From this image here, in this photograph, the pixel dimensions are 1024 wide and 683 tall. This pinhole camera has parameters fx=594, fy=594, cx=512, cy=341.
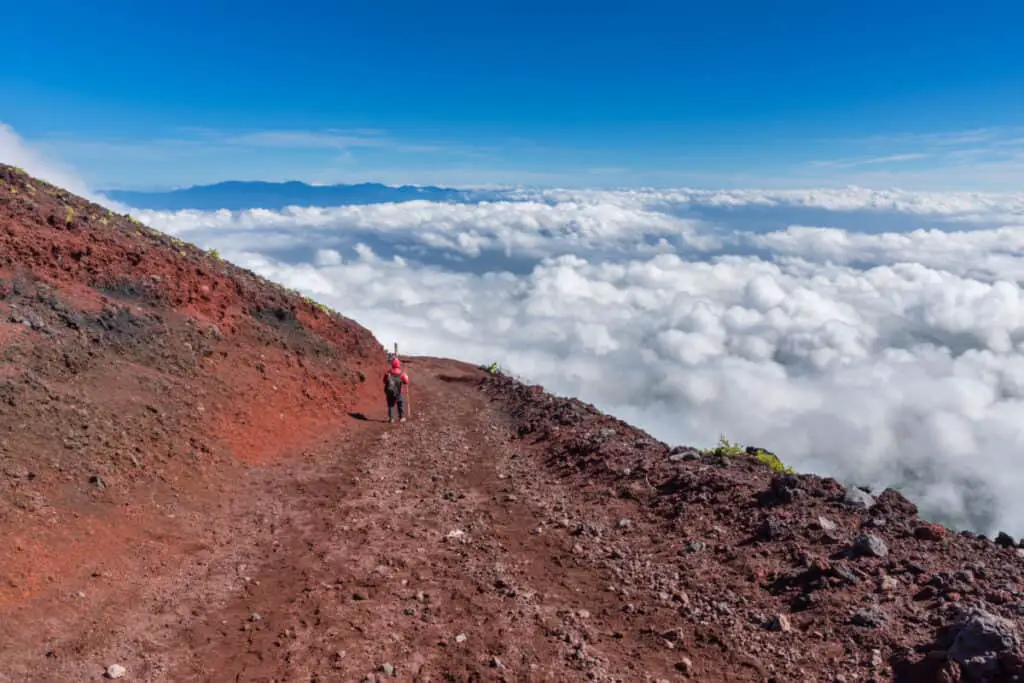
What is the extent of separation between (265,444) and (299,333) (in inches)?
351

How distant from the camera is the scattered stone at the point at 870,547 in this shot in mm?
7250

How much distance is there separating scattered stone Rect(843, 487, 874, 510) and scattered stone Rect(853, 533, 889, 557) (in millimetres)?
1380

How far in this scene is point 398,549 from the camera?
8.70 m

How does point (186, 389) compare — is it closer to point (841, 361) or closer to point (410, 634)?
point (410, 634)

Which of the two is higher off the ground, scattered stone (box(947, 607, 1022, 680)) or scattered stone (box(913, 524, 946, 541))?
scattered stone (box(947, 607, 1022, 680))

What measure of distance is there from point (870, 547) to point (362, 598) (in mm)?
6243

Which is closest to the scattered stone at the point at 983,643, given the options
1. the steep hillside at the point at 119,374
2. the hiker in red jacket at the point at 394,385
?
the steep hillside at the point at 119,374

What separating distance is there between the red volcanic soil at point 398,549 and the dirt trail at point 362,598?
4cm

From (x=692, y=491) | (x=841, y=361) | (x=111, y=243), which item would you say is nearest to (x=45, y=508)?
(x=692, y=491)

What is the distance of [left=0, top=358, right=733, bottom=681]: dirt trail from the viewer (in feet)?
19.3

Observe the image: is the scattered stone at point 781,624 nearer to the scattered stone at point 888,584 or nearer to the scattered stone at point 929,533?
the scattered stone at point 888,584

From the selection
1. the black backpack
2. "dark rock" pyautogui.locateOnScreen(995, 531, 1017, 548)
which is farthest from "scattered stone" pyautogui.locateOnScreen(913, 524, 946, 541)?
the black backpack

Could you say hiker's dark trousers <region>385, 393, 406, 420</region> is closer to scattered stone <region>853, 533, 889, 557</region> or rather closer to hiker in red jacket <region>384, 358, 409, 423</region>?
hiker in red jacket <region>384, 358, 409, 423</region>

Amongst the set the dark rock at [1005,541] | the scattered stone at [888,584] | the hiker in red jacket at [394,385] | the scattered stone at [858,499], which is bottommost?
the hiker in red jacket at [394,385]
